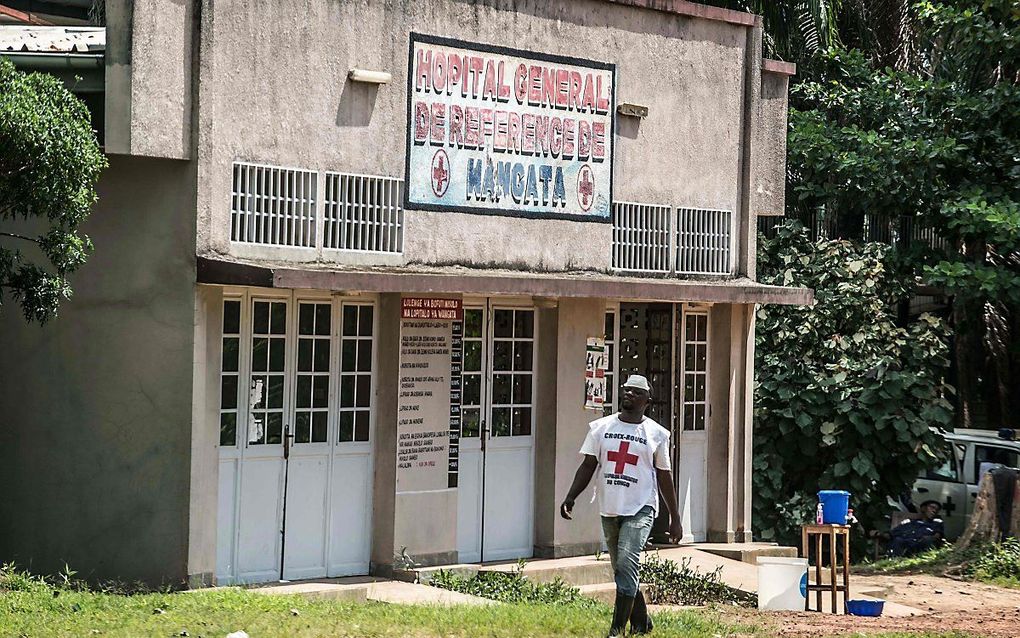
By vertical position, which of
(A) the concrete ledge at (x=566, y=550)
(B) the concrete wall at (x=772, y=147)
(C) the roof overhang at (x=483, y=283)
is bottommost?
(A) the concrete ledge at (x=566, y=550)

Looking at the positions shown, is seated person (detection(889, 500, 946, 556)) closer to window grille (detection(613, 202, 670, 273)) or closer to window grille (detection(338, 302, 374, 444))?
window grille (detection(613, 202, 670, 273))

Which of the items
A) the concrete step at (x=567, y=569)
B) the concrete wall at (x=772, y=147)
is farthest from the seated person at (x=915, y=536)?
the concrete step at (x=567, y=569)

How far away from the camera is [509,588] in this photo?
1241 centimetres

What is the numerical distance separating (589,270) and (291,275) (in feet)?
12.9

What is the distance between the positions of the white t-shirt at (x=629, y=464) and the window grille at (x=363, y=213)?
11.2 feet

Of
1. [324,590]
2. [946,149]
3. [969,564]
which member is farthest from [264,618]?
[946,149]

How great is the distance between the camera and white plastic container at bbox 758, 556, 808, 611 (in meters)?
12.5

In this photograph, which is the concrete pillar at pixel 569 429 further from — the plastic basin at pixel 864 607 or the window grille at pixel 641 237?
the plastic basin at pixel 864 607

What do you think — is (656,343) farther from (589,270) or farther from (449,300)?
(449,300)

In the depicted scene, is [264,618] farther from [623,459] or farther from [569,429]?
[569,429]

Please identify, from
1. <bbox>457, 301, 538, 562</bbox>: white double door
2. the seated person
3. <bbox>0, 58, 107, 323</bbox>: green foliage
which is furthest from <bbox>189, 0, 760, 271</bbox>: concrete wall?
the seated person

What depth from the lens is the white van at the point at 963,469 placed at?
19.0 metres

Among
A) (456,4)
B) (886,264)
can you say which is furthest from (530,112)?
(886,264)

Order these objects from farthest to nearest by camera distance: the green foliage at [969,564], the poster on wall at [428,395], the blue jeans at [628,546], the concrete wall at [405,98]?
the green foliage at [969,564] → the poster on wall at [428,395] → the concrete wall at [405,98] → the blue jeans at [628,546]
